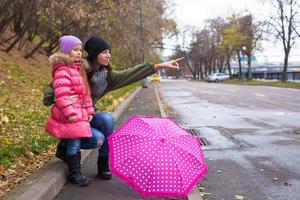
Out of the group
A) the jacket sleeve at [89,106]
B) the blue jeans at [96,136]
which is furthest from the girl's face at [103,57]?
the blue jeans at [96,136]

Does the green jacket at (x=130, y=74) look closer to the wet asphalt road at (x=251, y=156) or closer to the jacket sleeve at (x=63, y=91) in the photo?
the jacket sleeve at (x=63, y=91)

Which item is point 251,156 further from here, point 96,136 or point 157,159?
point 157,159

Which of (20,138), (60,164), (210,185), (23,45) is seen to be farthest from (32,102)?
(23,45)

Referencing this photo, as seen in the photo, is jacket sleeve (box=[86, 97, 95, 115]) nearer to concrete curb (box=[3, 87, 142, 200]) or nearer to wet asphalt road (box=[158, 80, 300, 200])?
concrete curb (box=[3, 87, 142, 200])

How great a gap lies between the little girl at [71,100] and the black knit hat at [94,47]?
6.0 inches

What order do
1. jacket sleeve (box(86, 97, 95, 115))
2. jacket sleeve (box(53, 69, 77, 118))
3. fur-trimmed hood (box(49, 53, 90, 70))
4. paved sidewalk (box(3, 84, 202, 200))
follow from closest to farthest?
paved sidewalk (box(3, 84, 202, 200))
jacket sleeve (box(53, 69, 77, 118))
fur-trimmed hood (box(49, 53, 90, 70))
jacket sleeve (box(86, 97, 95, 115))

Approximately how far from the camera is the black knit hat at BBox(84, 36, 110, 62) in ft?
16.7

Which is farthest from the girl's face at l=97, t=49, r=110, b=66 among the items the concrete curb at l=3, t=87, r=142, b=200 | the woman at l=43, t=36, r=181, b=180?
the concrete curb at l=3, t=87, r=142, b=200

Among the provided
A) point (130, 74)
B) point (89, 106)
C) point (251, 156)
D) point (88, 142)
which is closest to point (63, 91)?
point (89, 106)

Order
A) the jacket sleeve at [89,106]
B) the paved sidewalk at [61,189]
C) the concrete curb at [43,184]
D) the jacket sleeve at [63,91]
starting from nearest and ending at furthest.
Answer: the concrete curb at [43,184] < the paved sidewalk at [61,189] < the jacket sleeve at [63,91] < the jacket sleeve at [89,106]

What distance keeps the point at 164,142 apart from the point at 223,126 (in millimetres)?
6634

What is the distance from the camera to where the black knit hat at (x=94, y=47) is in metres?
5.10

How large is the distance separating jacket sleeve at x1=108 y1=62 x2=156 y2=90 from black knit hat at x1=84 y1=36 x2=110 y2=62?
327 mm

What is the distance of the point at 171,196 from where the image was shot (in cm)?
455
